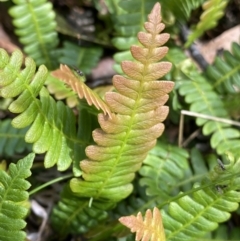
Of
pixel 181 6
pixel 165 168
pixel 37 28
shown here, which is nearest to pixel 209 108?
pixel 165 168

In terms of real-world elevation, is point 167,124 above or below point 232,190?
below

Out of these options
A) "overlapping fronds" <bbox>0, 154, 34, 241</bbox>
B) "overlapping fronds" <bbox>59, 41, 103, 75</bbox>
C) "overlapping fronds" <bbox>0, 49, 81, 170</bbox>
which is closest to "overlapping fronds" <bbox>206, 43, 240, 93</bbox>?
"overlapping fronds" <bbox>59, 41, 103, 75</bbox>

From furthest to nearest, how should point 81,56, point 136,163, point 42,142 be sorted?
point 81,56 → point 136,163 → point 42,142

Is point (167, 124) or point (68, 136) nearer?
point (68, 136)

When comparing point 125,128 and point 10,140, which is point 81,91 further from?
point 10,140

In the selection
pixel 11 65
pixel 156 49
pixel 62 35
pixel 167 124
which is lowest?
pixel 167 124

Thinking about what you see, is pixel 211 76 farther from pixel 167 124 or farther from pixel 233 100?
pixel 167 124

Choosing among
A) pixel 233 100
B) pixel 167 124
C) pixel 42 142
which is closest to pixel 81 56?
pixel 167 124

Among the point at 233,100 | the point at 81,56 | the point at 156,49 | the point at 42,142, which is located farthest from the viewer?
the point at 81,56
